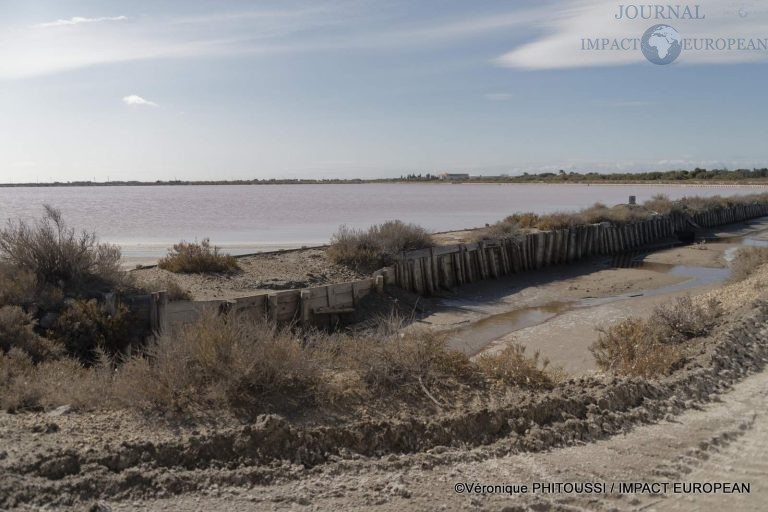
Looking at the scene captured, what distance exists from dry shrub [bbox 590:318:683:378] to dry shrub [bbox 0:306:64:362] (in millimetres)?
8173

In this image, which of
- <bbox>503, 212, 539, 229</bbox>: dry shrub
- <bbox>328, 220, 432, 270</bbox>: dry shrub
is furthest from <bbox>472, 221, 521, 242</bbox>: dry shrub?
<bbox>328, 220, 432, 270</bbox>: dry shrub

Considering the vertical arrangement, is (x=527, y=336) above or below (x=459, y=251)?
below

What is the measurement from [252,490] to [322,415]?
144 cm

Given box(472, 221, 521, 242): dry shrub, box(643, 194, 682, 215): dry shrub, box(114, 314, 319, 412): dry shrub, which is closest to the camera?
box(114, 314, 319, 412): dry shrub

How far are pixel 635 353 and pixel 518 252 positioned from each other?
14.9 m

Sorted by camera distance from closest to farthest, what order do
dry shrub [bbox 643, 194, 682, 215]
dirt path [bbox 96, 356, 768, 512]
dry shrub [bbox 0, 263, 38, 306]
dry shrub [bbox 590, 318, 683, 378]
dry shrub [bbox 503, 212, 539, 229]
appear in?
dirt path [bbox 96, 356, 768, 512], dry shrub [bbox 590, 318, 683, 378], dry shrub [bbox 0, 263, 38, 306], dry shrub [bbox 503, 212, 539, 229], dry shrub [bbox 643, 194, 682, 215]

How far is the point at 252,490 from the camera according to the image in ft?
17.9

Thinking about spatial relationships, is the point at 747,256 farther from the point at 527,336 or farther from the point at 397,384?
the point at 397,384

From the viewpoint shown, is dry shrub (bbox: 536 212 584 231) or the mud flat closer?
the mud flat

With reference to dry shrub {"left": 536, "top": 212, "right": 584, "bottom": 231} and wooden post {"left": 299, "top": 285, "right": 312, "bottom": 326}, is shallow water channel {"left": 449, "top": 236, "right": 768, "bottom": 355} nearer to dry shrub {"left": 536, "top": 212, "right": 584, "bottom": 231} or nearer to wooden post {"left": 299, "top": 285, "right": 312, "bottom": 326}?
wooden post {"left": 299, "top": 285, "right": 312, "bottom": 326}

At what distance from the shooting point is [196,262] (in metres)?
16.1

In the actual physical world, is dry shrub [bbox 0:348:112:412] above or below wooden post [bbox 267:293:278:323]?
above

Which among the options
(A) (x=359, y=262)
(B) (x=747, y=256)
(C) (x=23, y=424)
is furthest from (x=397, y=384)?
(B) (x=747, y=256)

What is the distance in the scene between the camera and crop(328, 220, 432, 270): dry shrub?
1877 centimetres
